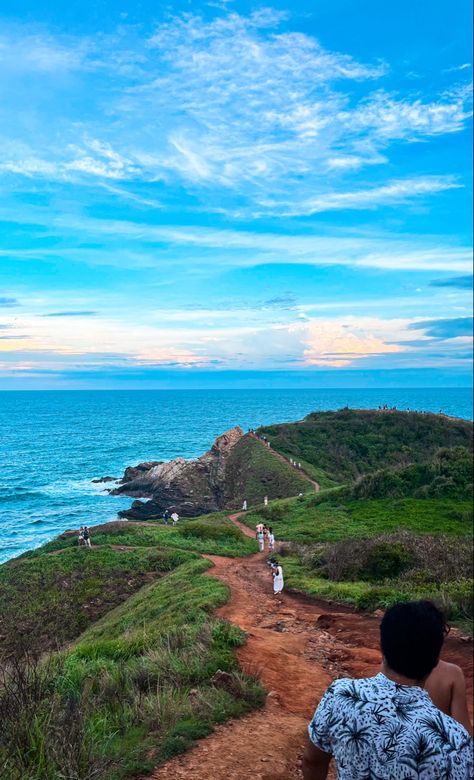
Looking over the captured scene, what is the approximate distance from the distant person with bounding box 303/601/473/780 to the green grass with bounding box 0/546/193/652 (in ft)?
52.0

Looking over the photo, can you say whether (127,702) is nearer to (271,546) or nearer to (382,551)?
(382,551)

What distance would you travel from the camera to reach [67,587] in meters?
22.2

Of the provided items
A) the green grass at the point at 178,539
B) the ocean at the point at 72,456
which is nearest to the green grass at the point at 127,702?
the green grass at the point at 178,539

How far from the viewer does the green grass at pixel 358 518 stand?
24.9m

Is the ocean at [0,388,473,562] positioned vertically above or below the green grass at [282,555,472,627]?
below

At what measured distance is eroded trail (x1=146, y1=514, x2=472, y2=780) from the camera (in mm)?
6554

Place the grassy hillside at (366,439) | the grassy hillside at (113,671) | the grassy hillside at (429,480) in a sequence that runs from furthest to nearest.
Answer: the grassy hillside at (366,439) → the grassy hillside at (429,480) → the grassy hillside at (113,671)

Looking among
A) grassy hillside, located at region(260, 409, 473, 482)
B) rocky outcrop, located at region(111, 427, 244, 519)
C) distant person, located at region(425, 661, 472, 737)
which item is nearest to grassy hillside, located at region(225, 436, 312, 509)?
rocky outcrop, located at region(111, 427, 244, 519)

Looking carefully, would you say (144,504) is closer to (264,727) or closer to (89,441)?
(264,727)

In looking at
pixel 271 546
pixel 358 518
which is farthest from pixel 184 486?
pixel 271 546

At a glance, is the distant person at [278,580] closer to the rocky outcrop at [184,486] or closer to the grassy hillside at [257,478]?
the grassy hillside at [257,478]

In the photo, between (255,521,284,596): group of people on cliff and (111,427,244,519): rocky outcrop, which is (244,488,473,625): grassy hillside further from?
(111,427,244,519): rocky outcrop

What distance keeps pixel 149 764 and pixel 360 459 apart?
5649 centimetres

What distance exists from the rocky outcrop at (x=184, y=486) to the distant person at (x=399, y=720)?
4937 cm
